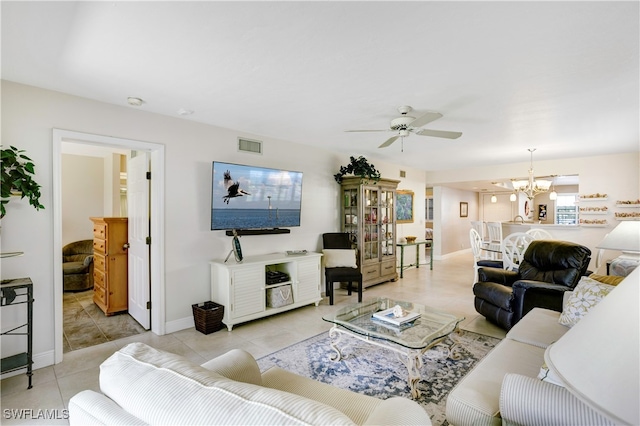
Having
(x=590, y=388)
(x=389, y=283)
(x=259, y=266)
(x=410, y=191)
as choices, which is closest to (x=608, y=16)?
(x=590, y=388)

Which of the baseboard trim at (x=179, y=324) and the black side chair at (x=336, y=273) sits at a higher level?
the black side chair at (x=336, y=273)

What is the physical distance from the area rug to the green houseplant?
7.72 feet

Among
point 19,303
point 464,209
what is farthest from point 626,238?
point 464,209

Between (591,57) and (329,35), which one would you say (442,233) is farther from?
(329,35)

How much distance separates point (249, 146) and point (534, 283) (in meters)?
3.72

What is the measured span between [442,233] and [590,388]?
8.65m

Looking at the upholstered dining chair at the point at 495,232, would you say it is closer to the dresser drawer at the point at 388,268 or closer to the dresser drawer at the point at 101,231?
the dresser drawer at the point at 388,268

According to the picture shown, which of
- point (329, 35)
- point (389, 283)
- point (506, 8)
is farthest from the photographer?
point (389, 283)

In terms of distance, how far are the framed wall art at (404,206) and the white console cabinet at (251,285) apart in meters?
3.48

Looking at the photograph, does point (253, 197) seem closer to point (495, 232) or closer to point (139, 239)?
point (139, 239)

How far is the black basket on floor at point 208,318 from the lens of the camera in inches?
136

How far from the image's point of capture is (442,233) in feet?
Result: 28.7

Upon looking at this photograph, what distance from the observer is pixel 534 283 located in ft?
10.5

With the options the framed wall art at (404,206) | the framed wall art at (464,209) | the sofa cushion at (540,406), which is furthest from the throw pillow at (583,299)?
the framed wall art at (464,209)
